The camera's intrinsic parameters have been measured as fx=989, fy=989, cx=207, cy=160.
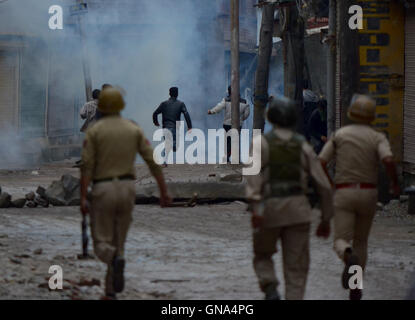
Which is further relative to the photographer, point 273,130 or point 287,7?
point 287,7

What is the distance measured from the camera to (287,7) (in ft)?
58.4

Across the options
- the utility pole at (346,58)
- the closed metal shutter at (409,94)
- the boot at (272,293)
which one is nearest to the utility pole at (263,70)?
the closed metal shutter at (409,94)

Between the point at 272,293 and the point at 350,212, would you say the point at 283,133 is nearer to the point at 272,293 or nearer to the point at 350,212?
the point at 272,293

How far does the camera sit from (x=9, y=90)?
969 inches

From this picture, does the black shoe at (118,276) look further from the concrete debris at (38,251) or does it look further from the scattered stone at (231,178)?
the scattered stone at (231,178)

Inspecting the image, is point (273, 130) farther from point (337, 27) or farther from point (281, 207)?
point (337, 27)

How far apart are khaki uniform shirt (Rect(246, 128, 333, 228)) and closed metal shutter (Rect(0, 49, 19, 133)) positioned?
18.1 meters

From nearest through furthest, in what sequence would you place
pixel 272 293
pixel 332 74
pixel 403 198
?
pixel 272 293, pixel 403 198, pixel 332 74

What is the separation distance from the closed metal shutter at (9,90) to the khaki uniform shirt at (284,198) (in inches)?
712

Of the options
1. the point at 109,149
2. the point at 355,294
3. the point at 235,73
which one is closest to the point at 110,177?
the point at 109,149

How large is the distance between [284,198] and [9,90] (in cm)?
1856

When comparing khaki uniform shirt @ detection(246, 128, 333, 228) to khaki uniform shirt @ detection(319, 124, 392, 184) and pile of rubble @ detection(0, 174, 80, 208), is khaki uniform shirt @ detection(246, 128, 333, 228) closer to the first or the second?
khaki uniform shirt @ detection(319, 124, 392, 184)
